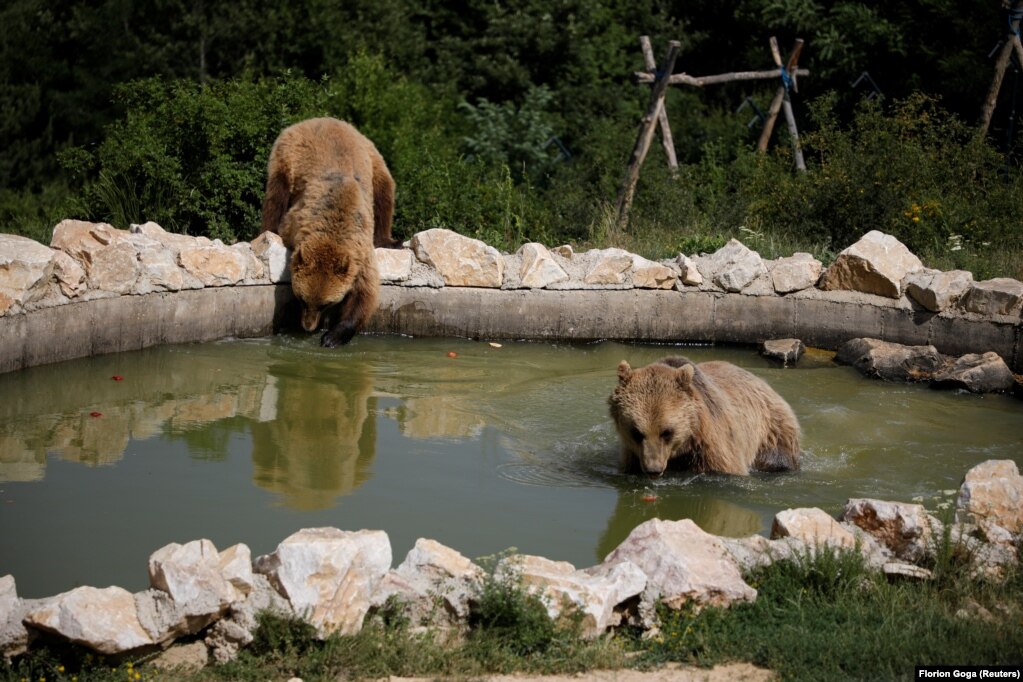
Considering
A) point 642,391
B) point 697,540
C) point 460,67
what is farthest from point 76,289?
point 460,67

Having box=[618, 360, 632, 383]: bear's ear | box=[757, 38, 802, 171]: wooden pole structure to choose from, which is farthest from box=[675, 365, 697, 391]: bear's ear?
box=[757, 38, 802, 171]: wooden pole structure

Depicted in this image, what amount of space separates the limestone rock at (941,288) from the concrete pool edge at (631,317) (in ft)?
0.40

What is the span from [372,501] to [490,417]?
228 centimetres

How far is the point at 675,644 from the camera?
521cm

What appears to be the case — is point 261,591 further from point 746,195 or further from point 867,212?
point 746,195

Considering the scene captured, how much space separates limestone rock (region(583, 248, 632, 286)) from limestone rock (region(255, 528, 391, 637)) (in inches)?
286

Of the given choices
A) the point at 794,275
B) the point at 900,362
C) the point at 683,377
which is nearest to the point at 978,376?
the point at 900,362

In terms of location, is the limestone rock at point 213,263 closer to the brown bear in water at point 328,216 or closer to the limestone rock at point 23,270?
the brown bear in water at point 328,216

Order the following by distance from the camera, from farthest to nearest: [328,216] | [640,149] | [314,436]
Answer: [640,149], [328,216], [314,436]

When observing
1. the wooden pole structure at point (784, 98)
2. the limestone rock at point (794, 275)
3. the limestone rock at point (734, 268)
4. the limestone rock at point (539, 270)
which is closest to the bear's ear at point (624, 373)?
the limestone rock at point (539, 270)

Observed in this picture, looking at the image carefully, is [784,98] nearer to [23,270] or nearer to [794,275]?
[794,275]

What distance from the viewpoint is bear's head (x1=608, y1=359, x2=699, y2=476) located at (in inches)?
288

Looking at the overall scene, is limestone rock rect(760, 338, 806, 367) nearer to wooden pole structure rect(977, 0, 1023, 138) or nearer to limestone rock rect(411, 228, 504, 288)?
limestone rock rect(411, 228, 504, 288)

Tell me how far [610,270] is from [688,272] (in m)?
0.78
